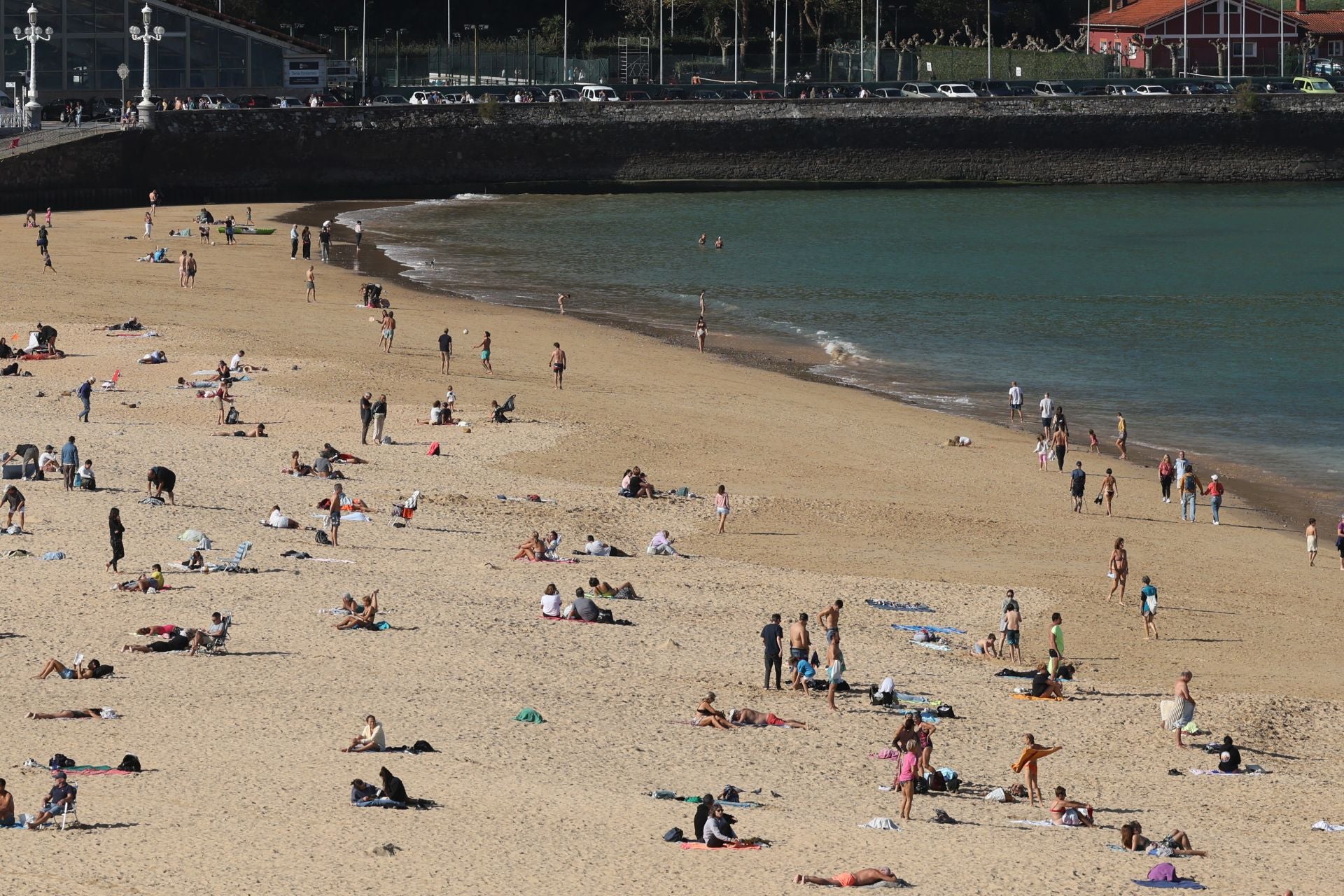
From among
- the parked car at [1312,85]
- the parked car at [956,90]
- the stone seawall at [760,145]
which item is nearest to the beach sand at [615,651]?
the stone seawall at [760,145]

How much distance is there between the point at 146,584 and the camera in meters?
21.6

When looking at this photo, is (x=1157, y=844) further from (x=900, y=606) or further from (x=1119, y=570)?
(x=1119, y=570)

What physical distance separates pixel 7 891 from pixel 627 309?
35.6 metres

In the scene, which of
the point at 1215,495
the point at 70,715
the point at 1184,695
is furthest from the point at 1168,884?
the point at 1215,495

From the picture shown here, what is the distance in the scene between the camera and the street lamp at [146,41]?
66469 mm

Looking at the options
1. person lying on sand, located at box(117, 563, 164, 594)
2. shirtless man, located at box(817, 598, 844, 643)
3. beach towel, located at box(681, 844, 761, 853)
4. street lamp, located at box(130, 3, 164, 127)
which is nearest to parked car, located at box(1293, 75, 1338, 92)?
street lamp, located at box(130, 3, 164, 127)

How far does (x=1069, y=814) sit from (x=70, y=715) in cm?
915

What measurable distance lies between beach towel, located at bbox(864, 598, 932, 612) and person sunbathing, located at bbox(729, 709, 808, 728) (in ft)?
13.7

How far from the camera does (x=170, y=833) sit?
49.0 ft

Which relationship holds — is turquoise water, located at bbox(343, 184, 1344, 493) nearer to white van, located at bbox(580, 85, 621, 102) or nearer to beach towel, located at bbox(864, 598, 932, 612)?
white van, located at bbox(580, 85, 621, 102)

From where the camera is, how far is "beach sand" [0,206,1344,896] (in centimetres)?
1527

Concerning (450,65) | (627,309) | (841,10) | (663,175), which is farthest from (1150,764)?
(841,10)

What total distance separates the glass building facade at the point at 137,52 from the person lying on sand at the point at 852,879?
6399 cm

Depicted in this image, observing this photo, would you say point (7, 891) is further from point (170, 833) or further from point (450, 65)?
point (450, 65)
